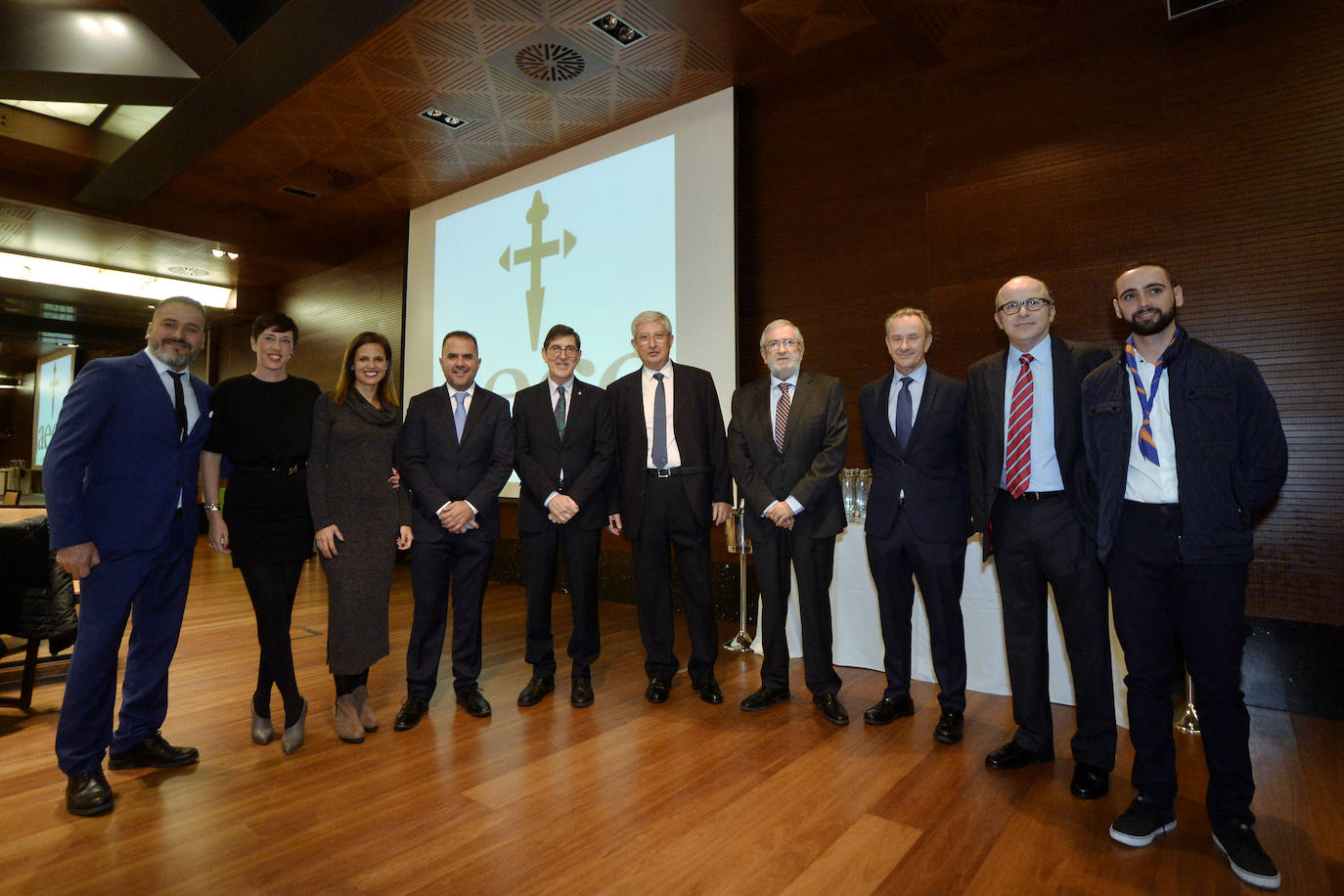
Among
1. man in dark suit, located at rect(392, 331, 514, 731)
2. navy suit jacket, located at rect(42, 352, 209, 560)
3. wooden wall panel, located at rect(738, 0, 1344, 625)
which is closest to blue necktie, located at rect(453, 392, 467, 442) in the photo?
man in dark suit, located at rect(392, 331, 514, 731)

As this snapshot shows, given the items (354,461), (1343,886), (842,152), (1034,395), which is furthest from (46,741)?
(842,152)

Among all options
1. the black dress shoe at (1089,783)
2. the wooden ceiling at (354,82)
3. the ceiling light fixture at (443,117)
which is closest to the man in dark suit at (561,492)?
the black dress shoe at (1089,783)

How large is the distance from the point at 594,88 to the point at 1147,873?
492 cm

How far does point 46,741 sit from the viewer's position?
264cm

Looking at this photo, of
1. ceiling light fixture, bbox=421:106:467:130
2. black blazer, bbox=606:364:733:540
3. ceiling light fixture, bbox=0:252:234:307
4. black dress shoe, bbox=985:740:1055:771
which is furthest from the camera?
ceiling light fixture, bbox=0:252:234:307

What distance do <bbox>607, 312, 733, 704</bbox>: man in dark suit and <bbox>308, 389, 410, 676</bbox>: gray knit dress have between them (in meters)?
1.00

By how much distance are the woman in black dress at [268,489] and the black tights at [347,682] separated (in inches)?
5.7

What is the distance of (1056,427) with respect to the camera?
7.30 ft

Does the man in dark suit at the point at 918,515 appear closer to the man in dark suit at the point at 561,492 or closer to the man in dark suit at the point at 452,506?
the man in dark suit at the point at 561,492

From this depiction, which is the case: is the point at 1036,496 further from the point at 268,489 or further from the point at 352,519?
the point at 268,489

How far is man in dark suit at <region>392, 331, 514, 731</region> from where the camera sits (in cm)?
280

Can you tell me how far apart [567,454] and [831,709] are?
1524 mm

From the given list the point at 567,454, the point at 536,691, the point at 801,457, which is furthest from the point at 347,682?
the point at 801,457

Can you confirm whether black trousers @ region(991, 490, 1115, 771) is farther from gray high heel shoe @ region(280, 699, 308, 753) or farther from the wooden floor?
gray high heel shoe @ region(280, 699, 308, 753)
